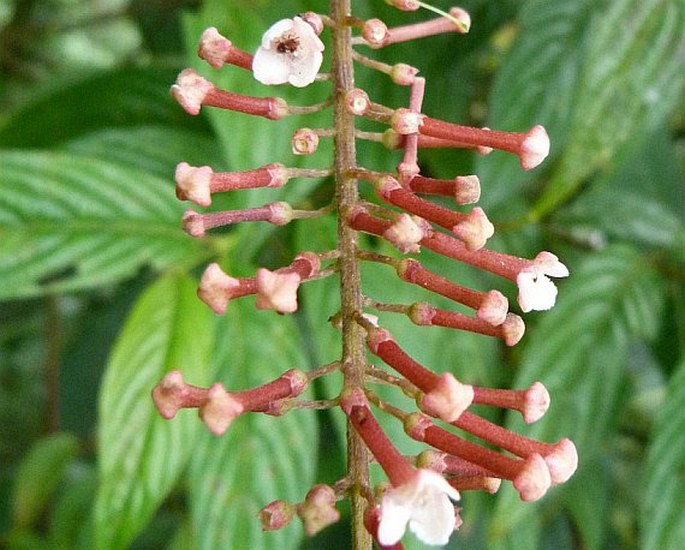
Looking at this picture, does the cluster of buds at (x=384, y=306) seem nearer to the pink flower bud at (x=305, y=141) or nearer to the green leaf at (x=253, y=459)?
the pink flower bud at (x=305, y=141)

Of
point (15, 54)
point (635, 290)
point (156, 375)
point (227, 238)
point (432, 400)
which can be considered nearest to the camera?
point (432, 400)

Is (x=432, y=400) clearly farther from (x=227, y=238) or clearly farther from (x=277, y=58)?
(x=227, y=238)

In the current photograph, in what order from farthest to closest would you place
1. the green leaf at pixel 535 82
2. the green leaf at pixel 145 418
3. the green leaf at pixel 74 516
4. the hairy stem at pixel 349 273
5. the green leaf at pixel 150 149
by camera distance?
the green leaf at pixel 74 516 < the green leaf at pixel 150 149 < the green leaf at pixel 535 82 < the green leaf at pixel 145 418 < the hairy stem at pixel 349 273

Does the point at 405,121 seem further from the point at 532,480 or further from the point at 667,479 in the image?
the point at 667,479

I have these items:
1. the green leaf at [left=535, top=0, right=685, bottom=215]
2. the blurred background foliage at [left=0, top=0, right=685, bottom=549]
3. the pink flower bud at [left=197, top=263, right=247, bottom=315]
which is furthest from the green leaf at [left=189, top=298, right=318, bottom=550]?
the pink flower bud at [left=197, top=263, right=247, bottom=315]

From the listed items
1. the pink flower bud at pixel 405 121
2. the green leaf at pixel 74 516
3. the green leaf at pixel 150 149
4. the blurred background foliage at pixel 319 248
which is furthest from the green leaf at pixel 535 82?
the green leaf at pixel 74 516

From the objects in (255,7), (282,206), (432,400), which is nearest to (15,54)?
(255,7)
